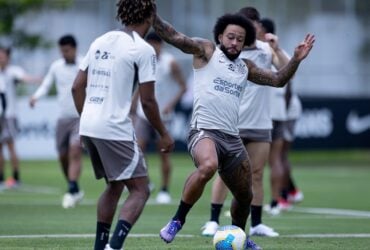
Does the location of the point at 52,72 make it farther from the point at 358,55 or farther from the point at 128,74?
the point at 358,55

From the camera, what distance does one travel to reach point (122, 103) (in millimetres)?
10172

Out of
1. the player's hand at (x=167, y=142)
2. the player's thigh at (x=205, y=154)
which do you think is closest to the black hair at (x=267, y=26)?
the player's thigh at (x=205, y=154)

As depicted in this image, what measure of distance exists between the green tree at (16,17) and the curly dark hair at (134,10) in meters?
28.2

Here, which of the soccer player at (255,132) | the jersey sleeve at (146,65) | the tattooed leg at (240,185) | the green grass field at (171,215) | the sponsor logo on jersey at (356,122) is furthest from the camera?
the sponsor logo on jersey at (356,122)

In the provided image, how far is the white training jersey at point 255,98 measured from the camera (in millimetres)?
13648

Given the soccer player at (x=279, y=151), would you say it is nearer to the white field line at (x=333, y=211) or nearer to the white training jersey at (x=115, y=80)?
the white field line at (x=333, y=211)

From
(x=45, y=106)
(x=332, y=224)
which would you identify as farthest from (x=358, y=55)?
(x=332, y=224)

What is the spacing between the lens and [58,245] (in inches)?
472

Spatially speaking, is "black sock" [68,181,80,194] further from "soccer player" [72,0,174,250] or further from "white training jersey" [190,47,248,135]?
"soccer player" [72,0,174,250]

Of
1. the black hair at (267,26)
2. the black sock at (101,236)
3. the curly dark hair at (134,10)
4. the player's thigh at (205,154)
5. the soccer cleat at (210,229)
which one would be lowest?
the soccer cleat at (210,229)

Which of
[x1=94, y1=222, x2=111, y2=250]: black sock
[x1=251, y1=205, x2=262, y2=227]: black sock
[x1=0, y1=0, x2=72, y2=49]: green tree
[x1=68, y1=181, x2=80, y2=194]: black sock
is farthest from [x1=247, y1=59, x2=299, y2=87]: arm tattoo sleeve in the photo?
[x1=0, y1=0, x2=72, y2=49]: green tree

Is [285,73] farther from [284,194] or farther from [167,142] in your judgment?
[284,194]

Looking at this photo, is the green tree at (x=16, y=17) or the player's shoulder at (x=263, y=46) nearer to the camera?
the player's shoulder at (x=263, y=46)

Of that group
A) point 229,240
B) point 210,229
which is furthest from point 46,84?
point 229,240
